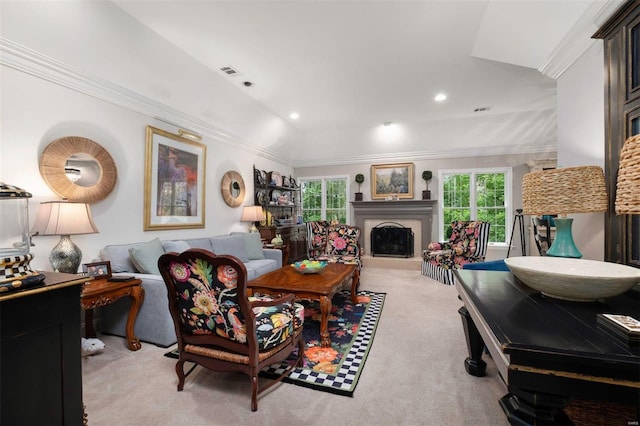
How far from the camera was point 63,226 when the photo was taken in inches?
87.7

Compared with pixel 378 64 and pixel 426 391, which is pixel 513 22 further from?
pixel 426 391

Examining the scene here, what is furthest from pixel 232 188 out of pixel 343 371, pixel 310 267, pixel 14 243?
pixel 14 243

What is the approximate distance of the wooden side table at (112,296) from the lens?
216 cm

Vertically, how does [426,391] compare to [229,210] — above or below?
below

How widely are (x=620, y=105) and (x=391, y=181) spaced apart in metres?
4.84

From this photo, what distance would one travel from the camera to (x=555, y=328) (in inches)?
34.1

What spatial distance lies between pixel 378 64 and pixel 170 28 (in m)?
2.36

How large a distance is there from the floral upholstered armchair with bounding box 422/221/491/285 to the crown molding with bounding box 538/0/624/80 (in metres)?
A: 2.76

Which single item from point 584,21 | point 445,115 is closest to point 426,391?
point 584,21

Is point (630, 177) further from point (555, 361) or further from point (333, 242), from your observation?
point (333, 242)

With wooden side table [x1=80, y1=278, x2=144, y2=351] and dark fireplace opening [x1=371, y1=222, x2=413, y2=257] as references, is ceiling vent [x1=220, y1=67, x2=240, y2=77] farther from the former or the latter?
dark fireplace opening [x1=371, y1=222, x2=413, y2=257]

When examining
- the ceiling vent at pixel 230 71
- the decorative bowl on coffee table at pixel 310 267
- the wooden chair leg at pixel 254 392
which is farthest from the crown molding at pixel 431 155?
the wooden chair leg at pixel 254 392

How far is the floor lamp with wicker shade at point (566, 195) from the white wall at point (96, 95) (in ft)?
11.9

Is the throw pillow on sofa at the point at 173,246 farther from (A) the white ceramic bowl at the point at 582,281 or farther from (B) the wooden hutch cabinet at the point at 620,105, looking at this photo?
(B) the wooden hutch cabinet at the point at 620,105
